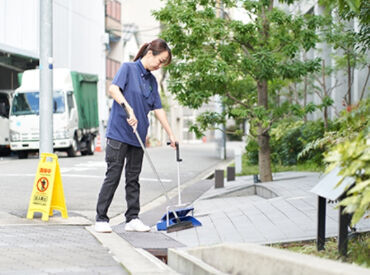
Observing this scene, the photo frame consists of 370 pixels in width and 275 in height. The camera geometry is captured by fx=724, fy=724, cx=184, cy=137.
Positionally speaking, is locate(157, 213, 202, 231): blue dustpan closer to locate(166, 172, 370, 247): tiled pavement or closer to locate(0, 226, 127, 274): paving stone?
locate(166, 172, 370, 247): tiled pavement

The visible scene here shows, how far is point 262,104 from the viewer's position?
42.0 ft

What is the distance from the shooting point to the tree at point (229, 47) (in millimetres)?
11664

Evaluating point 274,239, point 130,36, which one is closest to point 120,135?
point 274,239

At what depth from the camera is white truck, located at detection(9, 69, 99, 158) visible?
25188 mm

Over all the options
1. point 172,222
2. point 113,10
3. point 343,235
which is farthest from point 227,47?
point 113,10

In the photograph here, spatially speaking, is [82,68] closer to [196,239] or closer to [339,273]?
[196,239]

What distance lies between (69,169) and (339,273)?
1529cm

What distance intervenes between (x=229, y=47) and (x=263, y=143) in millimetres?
1928

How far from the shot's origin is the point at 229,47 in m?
12.2

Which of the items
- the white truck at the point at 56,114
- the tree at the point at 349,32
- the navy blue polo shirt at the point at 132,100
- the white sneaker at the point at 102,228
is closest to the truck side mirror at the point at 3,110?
the white truck at the point at 56,114

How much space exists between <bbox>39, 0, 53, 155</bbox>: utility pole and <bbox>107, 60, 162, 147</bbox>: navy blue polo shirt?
190 centimetres

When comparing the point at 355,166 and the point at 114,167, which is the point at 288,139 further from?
the point at 355,166

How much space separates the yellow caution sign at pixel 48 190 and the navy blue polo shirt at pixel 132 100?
1140 millimetres

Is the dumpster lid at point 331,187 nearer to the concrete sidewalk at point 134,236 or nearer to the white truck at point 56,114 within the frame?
the concrete sidewalk at point 134,236
